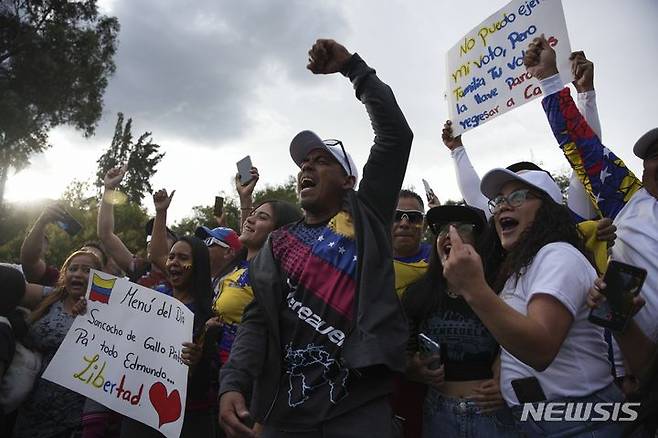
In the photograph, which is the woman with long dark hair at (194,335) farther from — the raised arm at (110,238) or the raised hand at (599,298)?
the raised hand at (599,298)

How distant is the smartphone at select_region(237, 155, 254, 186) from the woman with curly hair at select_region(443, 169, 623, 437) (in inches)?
117

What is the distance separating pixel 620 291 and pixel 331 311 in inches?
41.6

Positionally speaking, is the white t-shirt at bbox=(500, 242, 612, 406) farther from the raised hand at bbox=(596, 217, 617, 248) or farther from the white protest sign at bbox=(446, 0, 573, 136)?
the white protest sign at bbox=(446, 0, 573, 136)

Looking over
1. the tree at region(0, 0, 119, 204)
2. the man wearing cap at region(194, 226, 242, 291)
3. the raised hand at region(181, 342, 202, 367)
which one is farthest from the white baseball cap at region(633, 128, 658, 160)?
the tree at region(0, 0, 119, 204)

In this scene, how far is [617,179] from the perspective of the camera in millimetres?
2498

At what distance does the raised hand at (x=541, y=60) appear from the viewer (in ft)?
9.42

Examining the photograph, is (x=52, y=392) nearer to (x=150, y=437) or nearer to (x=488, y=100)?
(x=150, y=437)

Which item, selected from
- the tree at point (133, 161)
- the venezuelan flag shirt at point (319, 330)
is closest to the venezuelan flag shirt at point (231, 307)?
the venezuelan flag shirt at point (319, 330)

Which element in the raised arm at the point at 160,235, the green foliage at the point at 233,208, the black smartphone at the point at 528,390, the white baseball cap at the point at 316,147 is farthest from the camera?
the green foliage at the point at 233,208

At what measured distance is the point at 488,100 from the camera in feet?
12.8

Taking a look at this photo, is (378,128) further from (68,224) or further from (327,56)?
(68,224)

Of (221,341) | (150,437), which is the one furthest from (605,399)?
(150,437)

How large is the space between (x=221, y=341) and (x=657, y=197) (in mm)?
2656

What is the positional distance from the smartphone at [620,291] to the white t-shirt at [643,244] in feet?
1.43
